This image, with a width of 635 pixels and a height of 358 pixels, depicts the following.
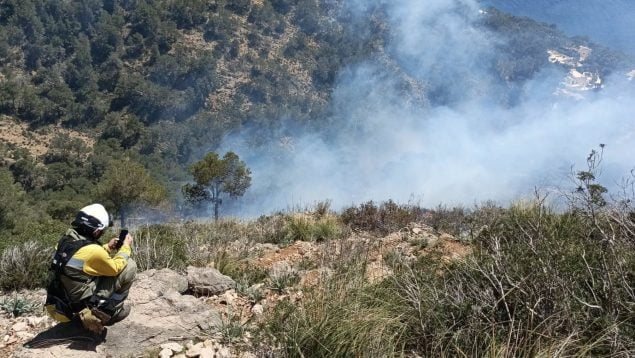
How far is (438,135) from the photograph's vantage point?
372 ft

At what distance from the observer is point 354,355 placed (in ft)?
10.3

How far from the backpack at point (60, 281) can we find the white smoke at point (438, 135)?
62.6 m

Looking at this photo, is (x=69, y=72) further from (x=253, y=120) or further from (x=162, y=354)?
(x=162, y=354)

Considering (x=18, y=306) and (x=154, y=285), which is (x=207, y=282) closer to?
(x=154, y=285)

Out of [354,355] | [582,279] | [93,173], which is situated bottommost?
[354,355]

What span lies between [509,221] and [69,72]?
318 ft

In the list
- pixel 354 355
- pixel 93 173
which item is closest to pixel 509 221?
pixel 354 355

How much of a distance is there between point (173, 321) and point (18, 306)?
189cm

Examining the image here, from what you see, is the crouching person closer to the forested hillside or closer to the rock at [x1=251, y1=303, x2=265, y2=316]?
the rock at [x1=251, y1=303, x2=265, y2=316]

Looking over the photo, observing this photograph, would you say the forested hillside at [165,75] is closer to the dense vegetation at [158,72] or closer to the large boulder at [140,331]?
the dense vegetation at [158,72]

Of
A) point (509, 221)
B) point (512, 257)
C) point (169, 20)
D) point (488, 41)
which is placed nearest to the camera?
point (512, 257)

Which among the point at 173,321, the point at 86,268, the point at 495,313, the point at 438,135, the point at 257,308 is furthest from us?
the point at 438,135

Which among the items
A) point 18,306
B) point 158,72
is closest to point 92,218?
point 18,306

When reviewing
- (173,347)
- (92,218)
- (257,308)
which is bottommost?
(173,347)
